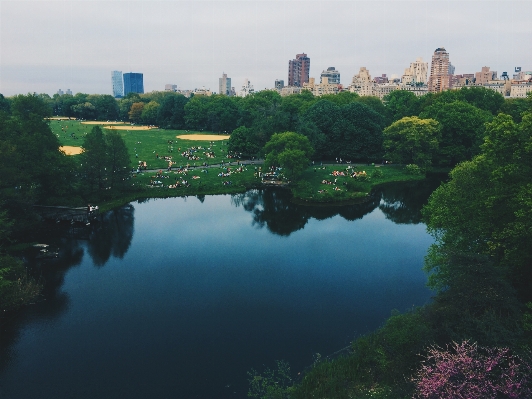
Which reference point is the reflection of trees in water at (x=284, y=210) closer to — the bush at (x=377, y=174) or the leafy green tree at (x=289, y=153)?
the leafy green tree at (x=289, y=153)

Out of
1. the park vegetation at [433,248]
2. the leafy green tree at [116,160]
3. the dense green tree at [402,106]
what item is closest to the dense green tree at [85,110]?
the park vegetation at [433,248]

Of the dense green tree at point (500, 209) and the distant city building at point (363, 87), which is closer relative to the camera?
the dense green tree at point (500, 209)

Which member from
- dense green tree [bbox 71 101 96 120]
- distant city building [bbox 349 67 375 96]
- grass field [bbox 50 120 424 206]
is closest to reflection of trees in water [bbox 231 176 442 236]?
grass field [bbox 50 120 424 206]

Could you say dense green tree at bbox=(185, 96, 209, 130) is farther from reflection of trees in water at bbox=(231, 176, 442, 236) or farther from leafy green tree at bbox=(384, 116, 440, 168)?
reflection of trees in water at bbox=(231, 176, 442, 236)

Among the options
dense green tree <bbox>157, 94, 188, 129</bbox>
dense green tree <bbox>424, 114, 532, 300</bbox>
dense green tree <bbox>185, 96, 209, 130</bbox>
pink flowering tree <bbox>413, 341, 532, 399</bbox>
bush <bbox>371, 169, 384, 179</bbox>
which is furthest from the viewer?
dense green tree <bbox>157, 94, 188, 129</bbox>

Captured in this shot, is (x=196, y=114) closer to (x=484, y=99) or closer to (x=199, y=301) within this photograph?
(x=484, y=99)

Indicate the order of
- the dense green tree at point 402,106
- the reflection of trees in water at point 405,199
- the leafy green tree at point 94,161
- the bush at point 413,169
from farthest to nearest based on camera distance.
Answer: the dense green tree at point 402,106, the bush at point 413,169, the reflection of trees in water at point 405,199, the leafy green tree at point 94,161

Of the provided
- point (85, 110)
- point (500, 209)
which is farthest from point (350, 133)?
point (85, 110)
